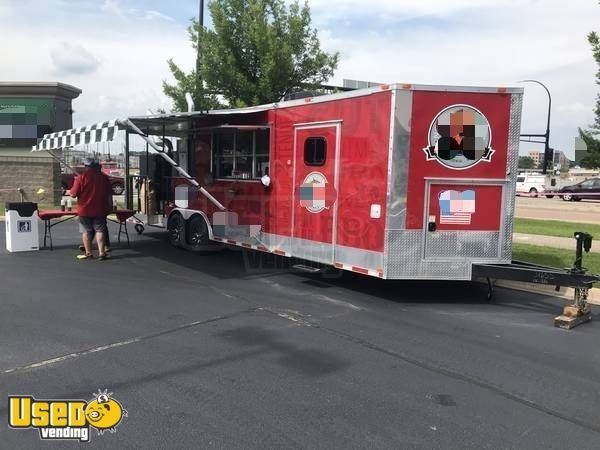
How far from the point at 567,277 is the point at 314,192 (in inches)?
135

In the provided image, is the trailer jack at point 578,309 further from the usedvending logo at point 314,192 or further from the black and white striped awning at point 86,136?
the black and white striped awning at point 86,136

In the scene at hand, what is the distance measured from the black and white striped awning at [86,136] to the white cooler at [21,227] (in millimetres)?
1372

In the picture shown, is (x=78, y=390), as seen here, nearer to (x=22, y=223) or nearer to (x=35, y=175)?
(x=22, y=223)

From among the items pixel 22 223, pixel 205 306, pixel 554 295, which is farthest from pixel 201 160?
pixel 554 295

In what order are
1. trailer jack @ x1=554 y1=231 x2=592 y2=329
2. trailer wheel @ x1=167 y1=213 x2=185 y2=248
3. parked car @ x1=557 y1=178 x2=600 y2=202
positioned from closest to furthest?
trailer jack @ x1=554 y1=231 x2=592 y2=329 → trailer wheel @ x1=167 y1=213 x2=185 y2=248 → parked car @ x1=557 y1=178 x2=600 y2=202

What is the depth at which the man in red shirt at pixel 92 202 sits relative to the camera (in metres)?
9.73

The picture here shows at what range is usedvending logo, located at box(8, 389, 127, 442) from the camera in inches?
145

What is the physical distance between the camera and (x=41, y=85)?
20531mm

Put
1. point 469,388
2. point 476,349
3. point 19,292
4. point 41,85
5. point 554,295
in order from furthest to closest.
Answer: point 41,85
point 554,295
point 19,292
point 476,349
point 469,388

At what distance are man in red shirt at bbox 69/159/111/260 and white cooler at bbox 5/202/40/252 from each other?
153 cm

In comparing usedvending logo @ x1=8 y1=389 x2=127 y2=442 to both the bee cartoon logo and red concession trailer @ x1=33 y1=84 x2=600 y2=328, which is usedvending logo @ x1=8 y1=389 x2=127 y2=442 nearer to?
the bee cartoon logo

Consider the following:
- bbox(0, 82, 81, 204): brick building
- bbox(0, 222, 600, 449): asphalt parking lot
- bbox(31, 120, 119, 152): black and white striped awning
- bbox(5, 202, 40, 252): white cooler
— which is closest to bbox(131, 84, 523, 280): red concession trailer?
bbox(0, 222, 600, 449): asphalt parking lot

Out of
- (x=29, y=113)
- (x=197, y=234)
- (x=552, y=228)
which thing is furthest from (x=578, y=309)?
(x=29, y=113)

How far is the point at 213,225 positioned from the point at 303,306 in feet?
12.3
